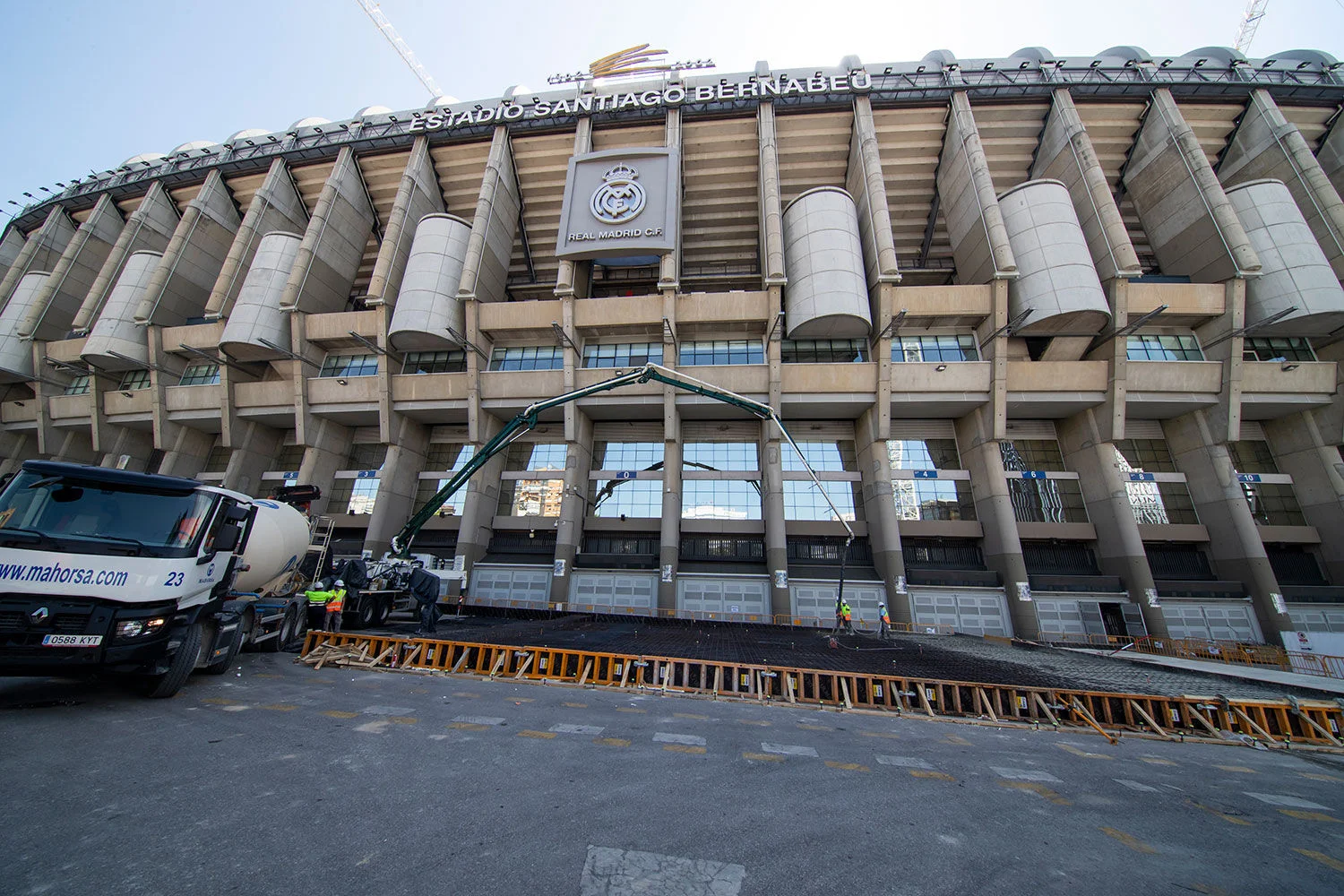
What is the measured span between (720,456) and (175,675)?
86.3 feet

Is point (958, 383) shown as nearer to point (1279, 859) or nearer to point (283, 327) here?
point (1279, 859)

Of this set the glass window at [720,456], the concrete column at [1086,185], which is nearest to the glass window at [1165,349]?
the concrete column at [1086,185]

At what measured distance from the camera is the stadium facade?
2594 cm

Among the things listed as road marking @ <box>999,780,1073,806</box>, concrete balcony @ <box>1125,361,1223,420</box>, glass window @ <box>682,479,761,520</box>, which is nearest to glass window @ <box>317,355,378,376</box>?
glass window @ <box>682,479,761,520</box>

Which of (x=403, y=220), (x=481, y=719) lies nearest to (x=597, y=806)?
(x=481, y=719)

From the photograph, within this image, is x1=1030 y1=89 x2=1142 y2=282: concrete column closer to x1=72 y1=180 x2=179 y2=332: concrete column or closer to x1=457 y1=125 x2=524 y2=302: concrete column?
x1=457 y1=125 x2=524 y2=302: concrete column

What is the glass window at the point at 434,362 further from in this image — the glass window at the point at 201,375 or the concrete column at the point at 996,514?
the concrete column at the point at 996,514

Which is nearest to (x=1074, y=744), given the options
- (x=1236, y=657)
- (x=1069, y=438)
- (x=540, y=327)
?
(x=1236, y=657)

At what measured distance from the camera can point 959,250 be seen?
98.0 ft

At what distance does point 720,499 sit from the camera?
98.5ft

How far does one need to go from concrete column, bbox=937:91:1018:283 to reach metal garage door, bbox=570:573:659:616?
26.4 metres

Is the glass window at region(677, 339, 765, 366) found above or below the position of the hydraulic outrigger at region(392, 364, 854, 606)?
above

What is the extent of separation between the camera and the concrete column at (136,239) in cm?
3247

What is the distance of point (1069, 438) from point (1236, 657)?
41.0ft
